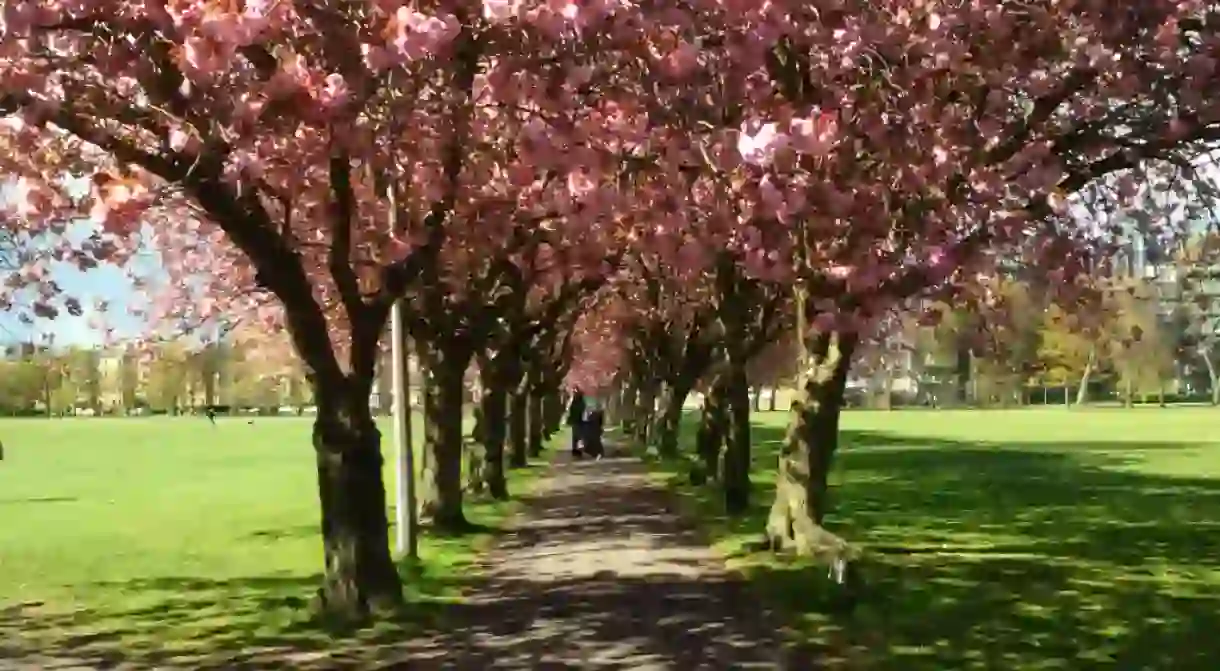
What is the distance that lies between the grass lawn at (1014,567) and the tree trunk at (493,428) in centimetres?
346

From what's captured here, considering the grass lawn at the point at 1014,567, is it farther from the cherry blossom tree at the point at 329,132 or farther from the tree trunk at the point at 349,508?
the cherry blossom tree at the point at 329,132

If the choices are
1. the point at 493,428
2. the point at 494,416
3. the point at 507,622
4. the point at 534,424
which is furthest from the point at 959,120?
the point at 534,424

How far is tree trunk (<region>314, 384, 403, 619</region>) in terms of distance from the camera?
13055 mm

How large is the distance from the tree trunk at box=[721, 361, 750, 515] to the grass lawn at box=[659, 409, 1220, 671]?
15.3 inches

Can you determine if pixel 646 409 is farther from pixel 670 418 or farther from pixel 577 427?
pixel 670 418

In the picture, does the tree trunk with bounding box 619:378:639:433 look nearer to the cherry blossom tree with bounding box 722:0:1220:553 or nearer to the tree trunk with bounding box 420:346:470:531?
the tree trunk with bounding box 420:346:470:531

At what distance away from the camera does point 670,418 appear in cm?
4169

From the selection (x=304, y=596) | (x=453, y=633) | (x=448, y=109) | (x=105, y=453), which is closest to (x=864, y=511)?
(x=304, y=596)

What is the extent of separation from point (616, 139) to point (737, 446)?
40.7 ft

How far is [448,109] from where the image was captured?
11086mm

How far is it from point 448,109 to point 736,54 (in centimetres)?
212

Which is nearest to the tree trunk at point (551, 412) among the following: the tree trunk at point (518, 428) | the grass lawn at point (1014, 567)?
the tree trunk at point (518, 428)

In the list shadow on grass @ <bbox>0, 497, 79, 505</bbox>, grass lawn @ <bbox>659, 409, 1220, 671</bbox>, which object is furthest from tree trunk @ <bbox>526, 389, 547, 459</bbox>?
shadow on grass @ <bbox>0, 497, 79, 505</bbox>

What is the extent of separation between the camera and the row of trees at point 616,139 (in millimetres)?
9641
